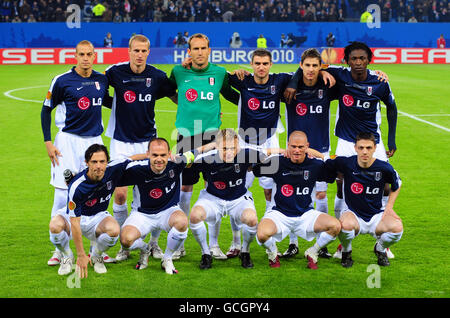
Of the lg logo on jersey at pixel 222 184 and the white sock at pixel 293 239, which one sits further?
the white sock at pixel 293 239

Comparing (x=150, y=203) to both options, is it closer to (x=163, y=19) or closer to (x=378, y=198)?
(x=378, y=198)

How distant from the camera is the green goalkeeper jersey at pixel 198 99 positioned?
23.4ft

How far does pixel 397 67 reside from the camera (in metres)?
30.9

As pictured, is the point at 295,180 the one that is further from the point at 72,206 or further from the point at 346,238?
the point at 72,206

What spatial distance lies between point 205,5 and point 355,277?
3249cm

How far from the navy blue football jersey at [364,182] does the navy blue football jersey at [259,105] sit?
911 millimetres

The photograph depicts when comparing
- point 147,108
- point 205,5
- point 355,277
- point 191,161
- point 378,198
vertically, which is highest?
point 205,5

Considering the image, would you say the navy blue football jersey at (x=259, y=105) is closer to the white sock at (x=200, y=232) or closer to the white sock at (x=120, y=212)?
the white sock at (x=200, y=232)

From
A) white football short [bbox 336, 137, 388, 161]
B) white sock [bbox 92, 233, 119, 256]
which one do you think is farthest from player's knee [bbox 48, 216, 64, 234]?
white football short [bbox 336, 137, 388, 161]

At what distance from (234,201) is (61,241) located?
1.88 m

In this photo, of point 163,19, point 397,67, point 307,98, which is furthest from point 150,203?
point 163,19

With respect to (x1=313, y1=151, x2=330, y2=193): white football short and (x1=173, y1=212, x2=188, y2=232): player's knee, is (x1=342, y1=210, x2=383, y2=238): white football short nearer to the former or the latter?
(x1=313, y1=151, x2=330, y2=193): white football short

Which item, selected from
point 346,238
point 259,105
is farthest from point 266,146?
point 346,238

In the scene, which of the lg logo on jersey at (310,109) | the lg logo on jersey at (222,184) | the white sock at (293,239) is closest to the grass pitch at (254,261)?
the white sock at (293,239)
